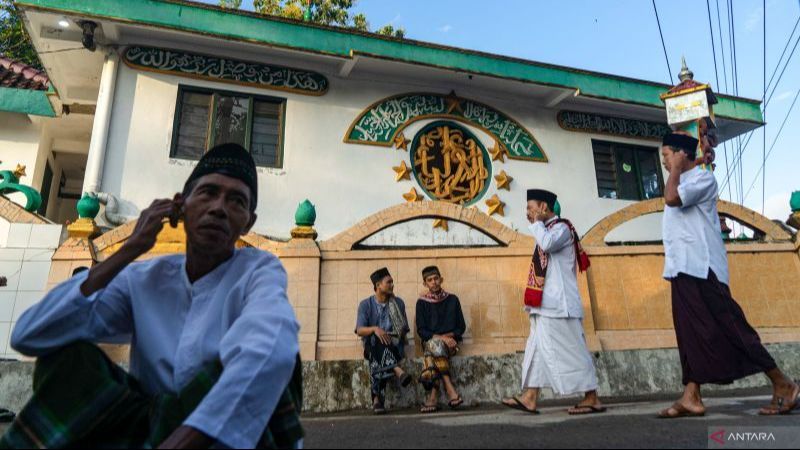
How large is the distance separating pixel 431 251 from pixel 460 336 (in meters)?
1.03

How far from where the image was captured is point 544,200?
425 cm

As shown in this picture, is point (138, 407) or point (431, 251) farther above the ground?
point (431, 251)

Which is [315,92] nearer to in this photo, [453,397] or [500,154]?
[500,154]

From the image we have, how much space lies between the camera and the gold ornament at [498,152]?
8594mm

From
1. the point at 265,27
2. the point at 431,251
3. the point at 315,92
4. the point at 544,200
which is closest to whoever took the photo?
the point at 544,200

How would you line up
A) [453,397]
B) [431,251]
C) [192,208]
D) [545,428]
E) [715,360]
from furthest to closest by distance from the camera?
[431,251], [453,397], [715,360], [545,428], [192,208]

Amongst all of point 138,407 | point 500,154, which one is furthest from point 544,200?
point 500,154

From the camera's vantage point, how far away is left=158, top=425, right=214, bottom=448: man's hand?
1.16 metres

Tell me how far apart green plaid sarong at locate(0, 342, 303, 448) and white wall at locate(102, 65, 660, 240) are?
6.04 metres

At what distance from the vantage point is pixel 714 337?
3.11 metres

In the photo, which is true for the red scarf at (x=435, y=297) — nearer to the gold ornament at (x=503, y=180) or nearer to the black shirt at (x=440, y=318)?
the black shirt at (x=440, y=318)

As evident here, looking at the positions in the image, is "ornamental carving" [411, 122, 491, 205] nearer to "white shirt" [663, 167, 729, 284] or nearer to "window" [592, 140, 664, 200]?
"window" [592, 140, 664, 200]

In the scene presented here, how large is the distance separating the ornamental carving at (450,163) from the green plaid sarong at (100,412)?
22.5 feet

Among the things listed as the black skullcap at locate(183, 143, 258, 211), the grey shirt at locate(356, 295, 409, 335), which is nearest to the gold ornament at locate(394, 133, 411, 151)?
the grey shirt at locate(356, 295, 409, 335)
